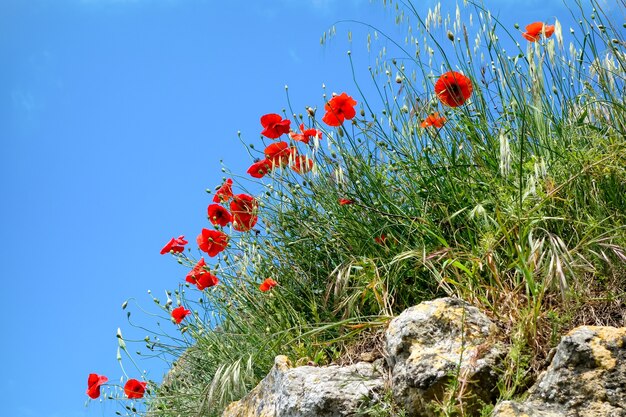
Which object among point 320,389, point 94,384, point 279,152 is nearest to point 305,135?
point 279,152

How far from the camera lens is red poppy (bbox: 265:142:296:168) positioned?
446 centimetres

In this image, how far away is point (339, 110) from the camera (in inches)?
171

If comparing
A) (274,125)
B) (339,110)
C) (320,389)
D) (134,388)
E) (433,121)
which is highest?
(274,125)

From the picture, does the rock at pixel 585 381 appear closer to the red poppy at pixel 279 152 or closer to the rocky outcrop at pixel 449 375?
the rocky outcrop at pixel 449 375

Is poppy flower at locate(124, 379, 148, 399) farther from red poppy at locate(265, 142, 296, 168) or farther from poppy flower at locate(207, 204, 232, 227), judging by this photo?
red poppy at locate(265, 142, 296, 168)

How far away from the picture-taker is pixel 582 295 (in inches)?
130

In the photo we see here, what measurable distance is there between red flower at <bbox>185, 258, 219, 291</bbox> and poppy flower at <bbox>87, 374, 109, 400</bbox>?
2.69ft

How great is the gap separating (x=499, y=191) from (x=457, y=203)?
24cm

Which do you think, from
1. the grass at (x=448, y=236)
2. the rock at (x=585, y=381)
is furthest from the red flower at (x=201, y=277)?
the rock at (x=585, y=381)

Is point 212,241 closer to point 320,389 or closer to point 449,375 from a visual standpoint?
point 320,389

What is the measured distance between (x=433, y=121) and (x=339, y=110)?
471 mm

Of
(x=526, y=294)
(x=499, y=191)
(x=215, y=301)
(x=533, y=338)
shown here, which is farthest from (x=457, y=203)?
(x=215, y=301)

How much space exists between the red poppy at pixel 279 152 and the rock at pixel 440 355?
1463mm

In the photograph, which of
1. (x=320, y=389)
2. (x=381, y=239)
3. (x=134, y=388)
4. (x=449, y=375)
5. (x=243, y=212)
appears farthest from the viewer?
(x=134, y=388)
